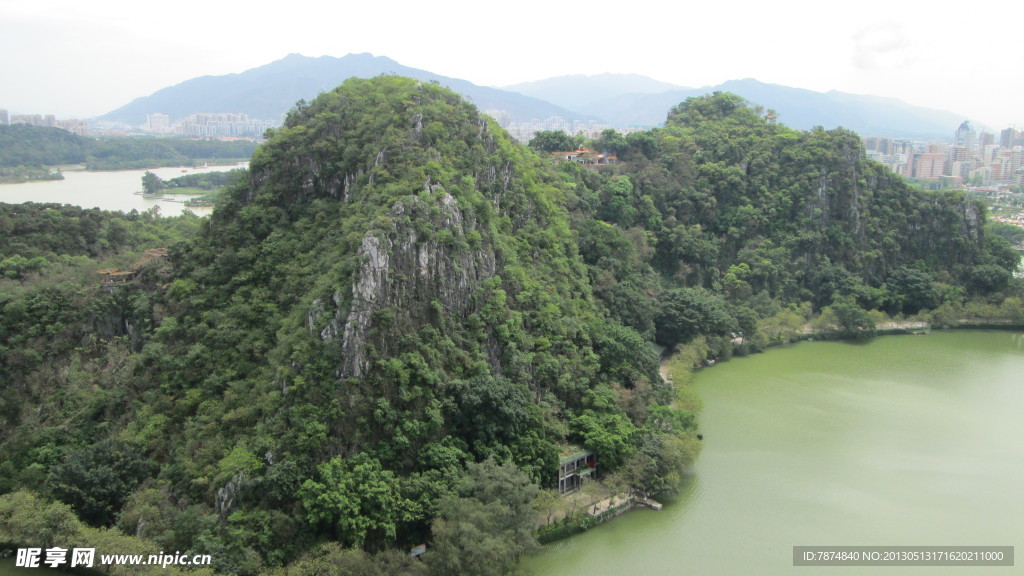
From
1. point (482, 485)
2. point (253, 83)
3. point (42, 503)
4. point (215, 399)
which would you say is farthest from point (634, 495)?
point (253, 83)

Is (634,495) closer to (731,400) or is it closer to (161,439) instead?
(731,400)

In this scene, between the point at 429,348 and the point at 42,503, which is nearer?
the point at 42,503

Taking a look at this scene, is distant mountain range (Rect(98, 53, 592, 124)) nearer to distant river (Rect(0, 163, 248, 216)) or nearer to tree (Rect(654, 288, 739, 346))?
distant river (Rect(0, 163, 248, 216))

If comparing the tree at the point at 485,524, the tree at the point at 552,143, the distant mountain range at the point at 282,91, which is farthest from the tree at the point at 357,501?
Answer: the distant mountain range at the point at 282,91

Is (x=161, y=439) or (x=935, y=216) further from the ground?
(x=935, y=216)

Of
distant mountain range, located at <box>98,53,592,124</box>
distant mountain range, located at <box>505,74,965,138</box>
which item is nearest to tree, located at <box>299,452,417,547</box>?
distant mountain range, located at <box>98,53,592,124</box>

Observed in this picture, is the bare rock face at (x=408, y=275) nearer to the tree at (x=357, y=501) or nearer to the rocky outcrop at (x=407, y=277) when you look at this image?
the rocky outcrop at (x=407, y=277)

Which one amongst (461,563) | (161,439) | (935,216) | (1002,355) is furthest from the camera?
(935,216)

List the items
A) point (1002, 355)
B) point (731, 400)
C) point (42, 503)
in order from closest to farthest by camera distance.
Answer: point (42, 503)
point (731, 400)
point (1002, 355)
